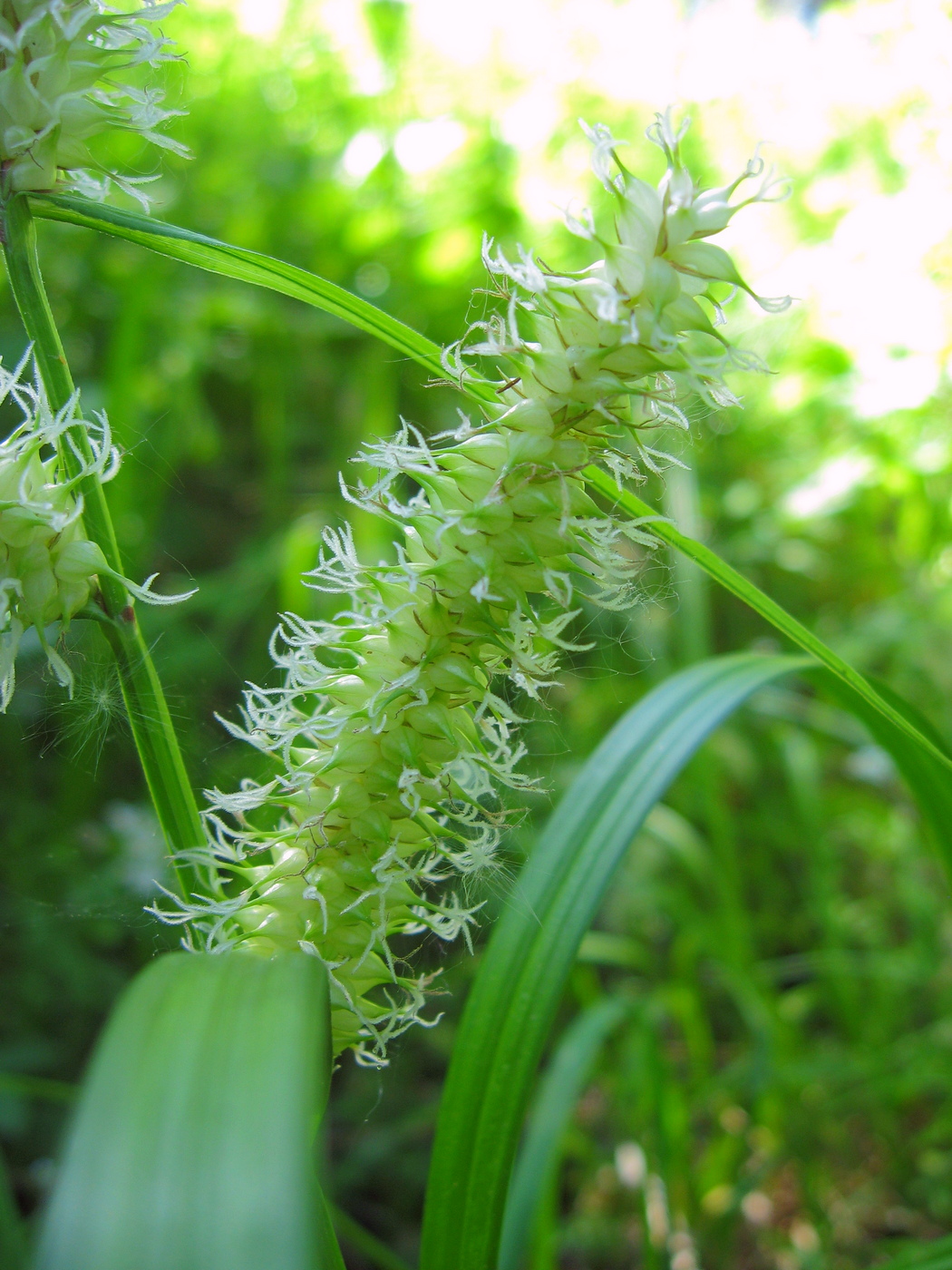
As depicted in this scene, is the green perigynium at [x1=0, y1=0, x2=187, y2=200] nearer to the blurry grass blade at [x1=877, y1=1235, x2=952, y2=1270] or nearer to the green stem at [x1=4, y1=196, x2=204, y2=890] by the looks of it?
the green stem at [x1=4, y1=196, x2=204, y2=890]

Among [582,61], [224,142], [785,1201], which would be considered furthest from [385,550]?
[582,61]

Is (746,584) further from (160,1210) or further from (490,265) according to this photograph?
(160,1210)

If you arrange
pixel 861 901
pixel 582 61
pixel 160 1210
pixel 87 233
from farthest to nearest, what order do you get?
pixel 582 61
pixel 861 901
pixel 87 233
pixel 160 1210

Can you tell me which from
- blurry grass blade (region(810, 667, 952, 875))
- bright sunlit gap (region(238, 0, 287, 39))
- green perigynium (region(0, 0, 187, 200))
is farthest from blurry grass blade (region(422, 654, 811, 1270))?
bright sunlit gap (region(238, 0, 287, 39))

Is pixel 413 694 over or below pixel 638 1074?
over

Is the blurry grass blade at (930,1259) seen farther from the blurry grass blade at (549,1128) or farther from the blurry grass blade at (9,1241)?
the blurry grass blade at (9,1241)

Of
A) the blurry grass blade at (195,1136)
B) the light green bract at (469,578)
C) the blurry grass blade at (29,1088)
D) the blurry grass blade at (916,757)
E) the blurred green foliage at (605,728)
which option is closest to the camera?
the blurry grass blade at (195,1136)

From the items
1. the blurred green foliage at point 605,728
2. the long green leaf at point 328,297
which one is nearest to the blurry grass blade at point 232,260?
the long green leaf at point 328,297

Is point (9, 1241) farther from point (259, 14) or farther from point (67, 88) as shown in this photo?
point (259, 14)
